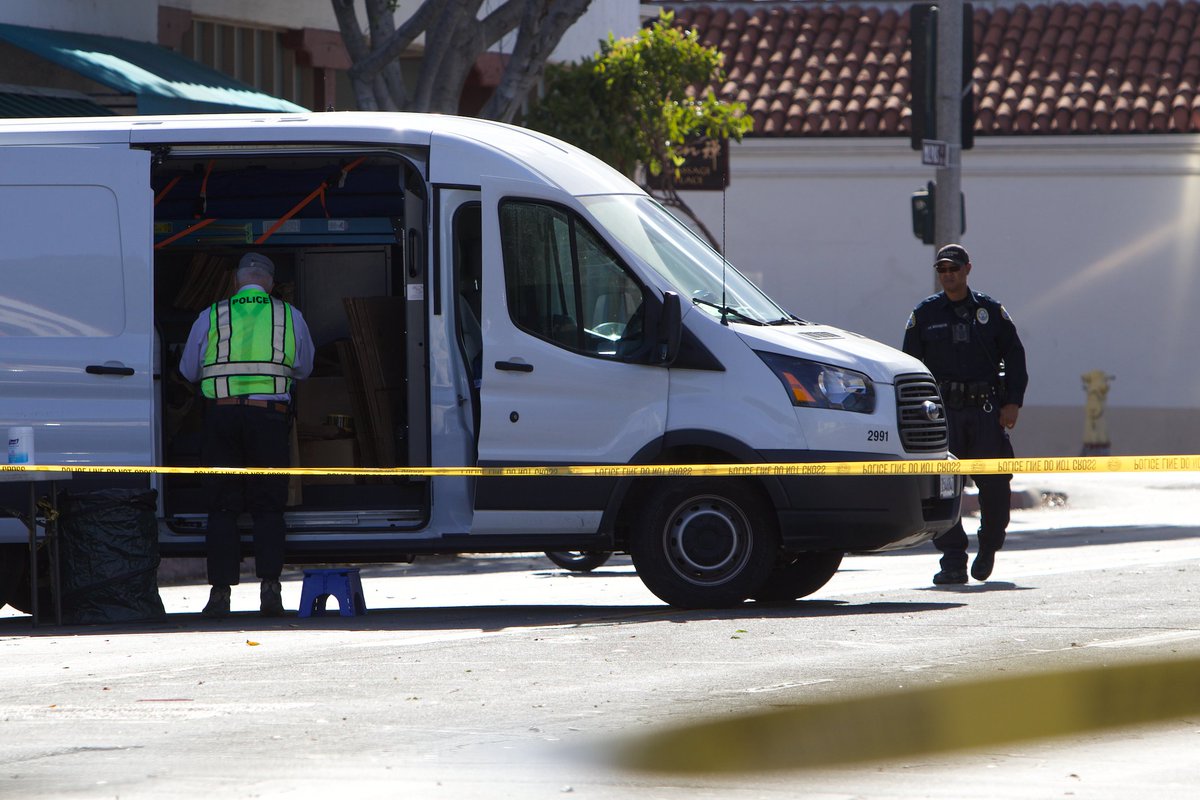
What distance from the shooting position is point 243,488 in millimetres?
10453

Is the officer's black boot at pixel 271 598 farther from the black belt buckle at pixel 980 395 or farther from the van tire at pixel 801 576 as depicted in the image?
the black belt buckle at pixel 980 395

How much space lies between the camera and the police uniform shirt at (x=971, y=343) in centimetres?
1187

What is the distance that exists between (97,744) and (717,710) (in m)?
→ 2.04

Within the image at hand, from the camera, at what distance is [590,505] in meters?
10.3

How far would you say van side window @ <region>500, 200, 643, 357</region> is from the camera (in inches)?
403

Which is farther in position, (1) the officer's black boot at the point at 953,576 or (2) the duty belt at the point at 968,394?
(1) the officer's black boot at the point at 953,576

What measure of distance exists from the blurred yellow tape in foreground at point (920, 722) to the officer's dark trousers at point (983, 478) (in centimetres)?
374

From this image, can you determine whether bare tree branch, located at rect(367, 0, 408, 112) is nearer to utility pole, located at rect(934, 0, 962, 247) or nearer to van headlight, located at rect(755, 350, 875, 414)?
utility pole, located at rect(934, 0, 962, 247)

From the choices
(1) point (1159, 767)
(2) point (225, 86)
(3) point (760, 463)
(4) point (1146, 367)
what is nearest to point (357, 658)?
(3) point (760, 463)

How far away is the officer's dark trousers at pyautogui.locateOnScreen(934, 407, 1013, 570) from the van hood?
4.52 ft

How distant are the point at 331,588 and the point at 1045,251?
18949 mm

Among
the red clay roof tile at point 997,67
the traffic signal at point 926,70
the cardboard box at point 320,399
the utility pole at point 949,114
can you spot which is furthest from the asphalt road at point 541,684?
the red clay roof tile at point 997,67

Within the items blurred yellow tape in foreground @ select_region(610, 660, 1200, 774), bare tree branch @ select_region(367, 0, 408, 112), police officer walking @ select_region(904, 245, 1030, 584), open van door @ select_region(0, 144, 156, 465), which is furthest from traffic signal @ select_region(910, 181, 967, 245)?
blurred yellow tape in foreground @ select_region(610, 660, 1200, 774)

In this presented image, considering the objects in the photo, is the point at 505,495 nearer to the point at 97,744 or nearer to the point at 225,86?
the point at 97,744
